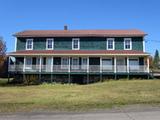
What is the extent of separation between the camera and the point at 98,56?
4388cm

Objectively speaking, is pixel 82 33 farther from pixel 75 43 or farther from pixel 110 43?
pixel 110 43

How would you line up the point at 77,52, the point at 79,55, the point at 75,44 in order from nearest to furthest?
1. the point at 79,55
2. the point at 77,52
3. the point at 75,44

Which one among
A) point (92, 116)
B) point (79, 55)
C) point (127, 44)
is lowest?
point (92, 116)

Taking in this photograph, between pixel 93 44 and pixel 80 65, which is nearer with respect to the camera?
pixel 80 65

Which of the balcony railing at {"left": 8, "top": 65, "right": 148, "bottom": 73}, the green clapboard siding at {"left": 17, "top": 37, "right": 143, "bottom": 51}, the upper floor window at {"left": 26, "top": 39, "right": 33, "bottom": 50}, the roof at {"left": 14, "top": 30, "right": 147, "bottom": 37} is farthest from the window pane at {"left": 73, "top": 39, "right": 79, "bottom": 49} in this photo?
the upper floor window at {"left": 26, "top": 39, "right": 33, "bottom": 50}

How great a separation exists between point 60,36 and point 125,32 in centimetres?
894

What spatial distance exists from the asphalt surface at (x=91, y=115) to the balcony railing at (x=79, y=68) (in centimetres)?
2850

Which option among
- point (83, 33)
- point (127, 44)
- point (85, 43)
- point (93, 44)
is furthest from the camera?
point (83, 33)

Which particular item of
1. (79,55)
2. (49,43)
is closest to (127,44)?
(79,55)

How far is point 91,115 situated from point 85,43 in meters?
33.0

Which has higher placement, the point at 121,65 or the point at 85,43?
the point at 85,43

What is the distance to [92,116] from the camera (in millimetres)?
12438

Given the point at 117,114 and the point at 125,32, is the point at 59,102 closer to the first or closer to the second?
the point at 117,114

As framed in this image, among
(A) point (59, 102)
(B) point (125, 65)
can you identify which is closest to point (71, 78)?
(B) point (125, 65)
